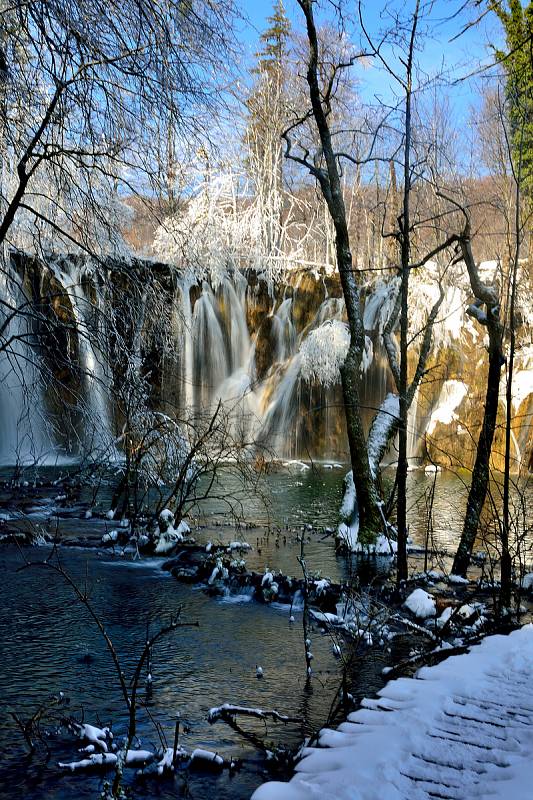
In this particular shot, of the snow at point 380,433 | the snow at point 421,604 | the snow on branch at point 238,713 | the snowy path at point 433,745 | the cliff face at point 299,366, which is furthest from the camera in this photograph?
the cliff face at point 299,366

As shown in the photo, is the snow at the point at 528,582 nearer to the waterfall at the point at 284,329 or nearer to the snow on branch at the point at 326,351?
the snow on branch at the point at 326,351

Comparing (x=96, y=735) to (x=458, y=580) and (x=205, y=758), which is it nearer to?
(x=205, y=758)

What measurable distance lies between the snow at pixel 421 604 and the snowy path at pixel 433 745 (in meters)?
3.20

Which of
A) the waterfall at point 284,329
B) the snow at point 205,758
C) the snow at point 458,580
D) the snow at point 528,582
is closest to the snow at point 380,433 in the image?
the snow at point 458,580

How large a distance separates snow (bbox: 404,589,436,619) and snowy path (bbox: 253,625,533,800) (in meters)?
3.20

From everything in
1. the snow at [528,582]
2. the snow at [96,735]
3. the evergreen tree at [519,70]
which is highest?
the evergreen tree at [519,70]

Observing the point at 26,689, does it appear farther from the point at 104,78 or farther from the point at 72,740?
the point at 104,78

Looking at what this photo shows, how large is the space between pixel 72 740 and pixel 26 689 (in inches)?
33.1

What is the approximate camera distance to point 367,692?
5250 mm

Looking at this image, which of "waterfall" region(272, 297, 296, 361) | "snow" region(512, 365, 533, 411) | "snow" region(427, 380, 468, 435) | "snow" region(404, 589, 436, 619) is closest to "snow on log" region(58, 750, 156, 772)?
"snow" region(404, 589, 436, 619)

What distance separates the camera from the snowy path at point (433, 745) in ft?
8.46

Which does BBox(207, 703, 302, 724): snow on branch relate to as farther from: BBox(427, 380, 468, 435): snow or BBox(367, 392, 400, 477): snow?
BBox(427, 380, 468, 435): snow

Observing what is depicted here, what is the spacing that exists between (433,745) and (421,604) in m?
4.24

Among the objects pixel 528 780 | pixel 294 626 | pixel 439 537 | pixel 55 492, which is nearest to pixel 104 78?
pixel 528 780
